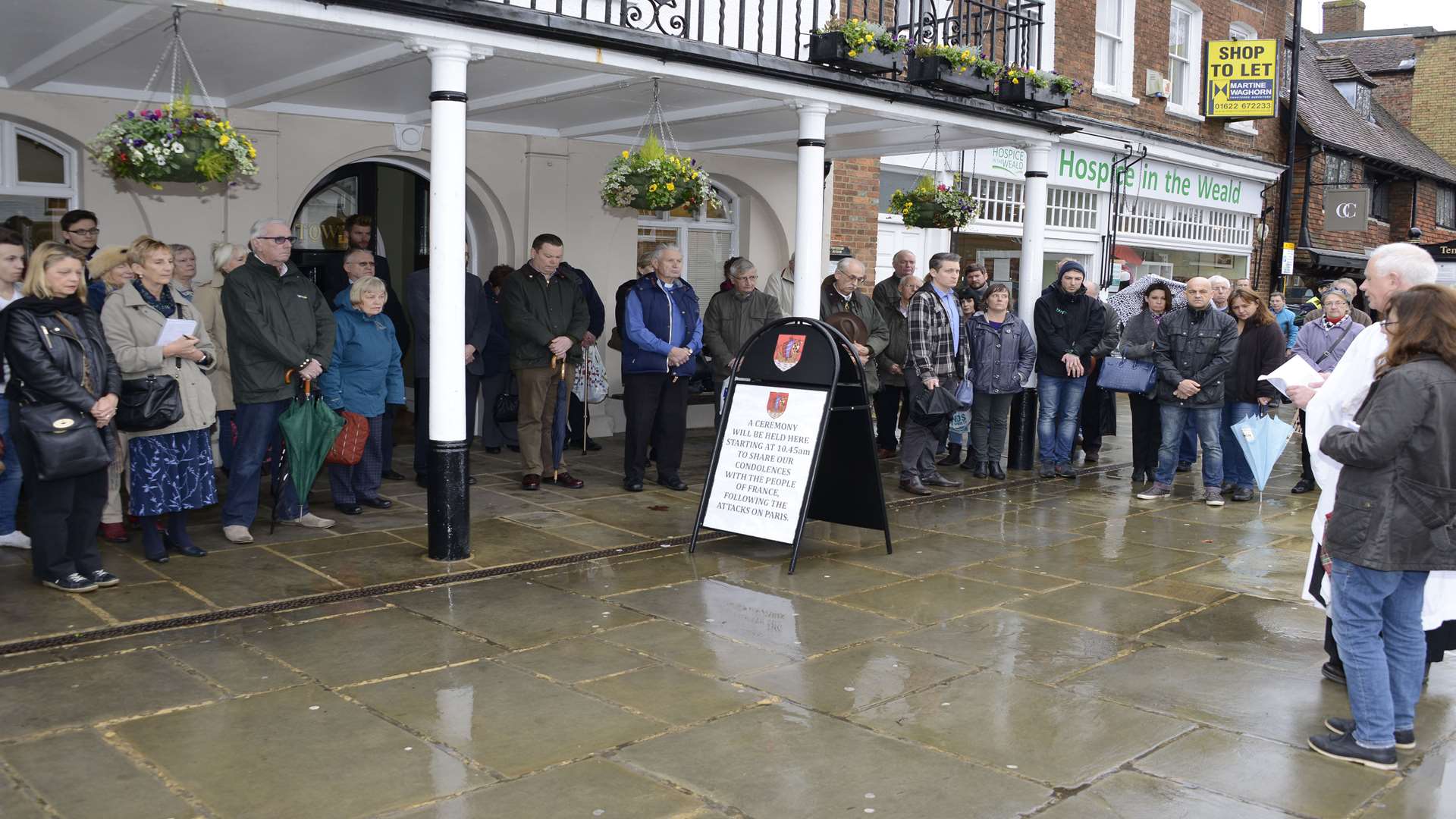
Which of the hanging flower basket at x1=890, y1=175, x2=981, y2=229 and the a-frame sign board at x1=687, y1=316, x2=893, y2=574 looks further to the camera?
the hanging flower basket at x1=890, y1=175, x2=981, y2=229

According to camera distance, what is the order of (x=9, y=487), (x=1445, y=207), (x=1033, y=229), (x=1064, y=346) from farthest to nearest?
(x=1445, y=207)
(x=1033, y=229)
(x=1064, y=346)
(x=9, y=487)

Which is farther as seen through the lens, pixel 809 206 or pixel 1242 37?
pixel 1242 37

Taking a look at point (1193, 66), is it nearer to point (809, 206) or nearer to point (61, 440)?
point (809, 206)

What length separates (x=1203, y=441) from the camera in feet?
31.3

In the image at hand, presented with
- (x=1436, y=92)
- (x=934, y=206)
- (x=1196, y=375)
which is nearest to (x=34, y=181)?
(x=934, y=206)

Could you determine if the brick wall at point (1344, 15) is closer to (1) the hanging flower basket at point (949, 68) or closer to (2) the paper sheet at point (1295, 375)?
(1) the hanging flower basket at point (949, 68)

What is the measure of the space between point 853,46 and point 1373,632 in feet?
18.5

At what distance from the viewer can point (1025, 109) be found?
404 inches

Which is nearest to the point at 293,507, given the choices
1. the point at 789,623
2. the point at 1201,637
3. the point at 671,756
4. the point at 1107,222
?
the point at 789,623

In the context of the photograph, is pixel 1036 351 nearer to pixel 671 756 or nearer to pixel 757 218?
pixel 757 218

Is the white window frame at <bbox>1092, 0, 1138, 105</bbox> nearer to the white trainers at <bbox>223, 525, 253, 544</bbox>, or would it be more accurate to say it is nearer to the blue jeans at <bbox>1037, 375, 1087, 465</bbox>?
the blue jeans at <bbox>1037, 375, 1087, 465</bbox>

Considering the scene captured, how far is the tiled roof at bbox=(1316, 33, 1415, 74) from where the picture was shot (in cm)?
3266

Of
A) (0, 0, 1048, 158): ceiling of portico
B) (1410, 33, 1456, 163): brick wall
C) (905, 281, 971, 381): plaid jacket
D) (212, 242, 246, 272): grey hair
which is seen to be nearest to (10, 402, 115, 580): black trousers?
(212, 242, 246, 272): grey hair

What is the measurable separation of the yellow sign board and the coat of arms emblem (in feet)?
49.9
